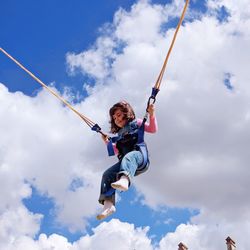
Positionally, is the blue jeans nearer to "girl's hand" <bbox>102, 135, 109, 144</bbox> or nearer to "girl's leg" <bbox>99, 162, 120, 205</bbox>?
"girl's leg" <bbox>99, 162, 120, 205</bbox>

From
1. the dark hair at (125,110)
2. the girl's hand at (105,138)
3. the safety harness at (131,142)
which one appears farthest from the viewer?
the girl's hand at (105,138)

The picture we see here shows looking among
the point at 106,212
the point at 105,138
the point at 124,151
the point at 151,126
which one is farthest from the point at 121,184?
the point at 105,138

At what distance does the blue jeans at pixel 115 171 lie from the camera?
23.4ft

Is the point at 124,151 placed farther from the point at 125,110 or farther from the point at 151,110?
the point at 151,110

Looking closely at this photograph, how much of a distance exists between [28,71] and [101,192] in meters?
2.45

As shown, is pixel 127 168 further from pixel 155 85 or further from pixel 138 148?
pixel 155 85

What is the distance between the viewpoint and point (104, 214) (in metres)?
7.07

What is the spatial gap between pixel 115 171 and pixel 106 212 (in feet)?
2.07

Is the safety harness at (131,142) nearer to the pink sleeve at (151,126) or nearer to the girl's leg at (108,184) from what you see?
the pink sleeve at (151,126)

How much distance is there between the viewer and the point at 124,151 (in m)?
7.75

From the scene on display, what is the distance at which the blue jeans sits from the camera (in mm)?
7129

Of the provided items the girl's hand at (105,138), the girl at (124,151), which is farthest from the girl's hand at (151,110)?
the girl's hand at (105,138)

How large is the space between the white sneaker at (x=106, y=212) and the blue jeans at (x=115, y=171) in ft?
0.54

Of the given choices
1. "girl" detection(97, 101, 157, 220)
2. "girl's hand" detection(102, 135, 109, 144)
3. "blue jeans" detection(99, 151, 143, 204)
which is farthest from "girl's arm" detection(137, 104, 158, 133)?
"girl's hand" detection(102, 135, 109, 144)
